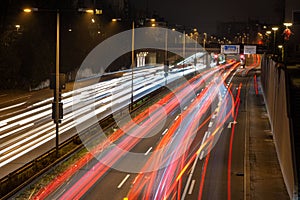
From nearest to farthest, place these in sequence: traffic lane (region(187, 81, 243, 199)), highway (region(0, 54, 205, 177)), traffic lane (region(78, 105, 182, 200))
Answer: traffic lane (region(78, 105, 182, 200)) < traffic lane (region(187, 81, 243, 199)) < highway (region(0, 54, 205, 177))

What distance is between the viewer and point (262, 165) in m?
23.3

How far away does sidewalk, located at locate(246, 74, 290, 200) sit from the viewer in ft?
62.3

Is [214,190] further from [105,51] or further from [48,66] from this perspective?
[105,51]

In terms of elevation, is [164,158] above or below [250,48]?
below

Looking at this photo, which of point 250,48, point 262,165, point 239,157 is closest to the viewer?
point 262,165

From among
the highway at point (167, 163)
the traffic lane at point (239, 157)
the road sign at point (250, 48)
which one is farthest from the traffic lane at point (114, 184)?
the road sign at point (250, 48)

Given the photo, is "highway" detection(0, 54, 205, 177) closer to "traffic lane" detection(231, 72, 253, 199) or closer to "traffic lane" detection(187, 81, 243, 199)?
"traffic lane" detection(187, 81, 243, 199)

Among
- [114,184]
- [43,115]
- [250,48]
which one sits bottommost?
[114,184]

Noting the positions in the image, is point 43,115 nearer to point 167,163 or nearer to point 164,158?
point 164,158

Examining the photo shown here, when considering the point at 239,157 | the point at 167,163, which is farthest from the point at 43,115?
the point at 239,157

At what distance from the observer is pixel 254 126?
3491cm

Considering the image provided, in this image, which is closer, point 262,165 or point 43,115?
point 262,165

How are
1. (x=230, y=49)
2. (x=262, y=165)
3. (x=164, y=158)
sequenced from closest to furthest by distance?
(x=262, y=165) < (x=164, y=158) < (x=230, y=49)

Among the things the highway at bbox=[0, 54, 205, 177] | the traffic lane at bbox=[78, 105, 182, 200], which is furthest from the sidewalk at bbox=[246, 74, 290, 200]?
the highway at bbox=[0, 54, 205, 177]
